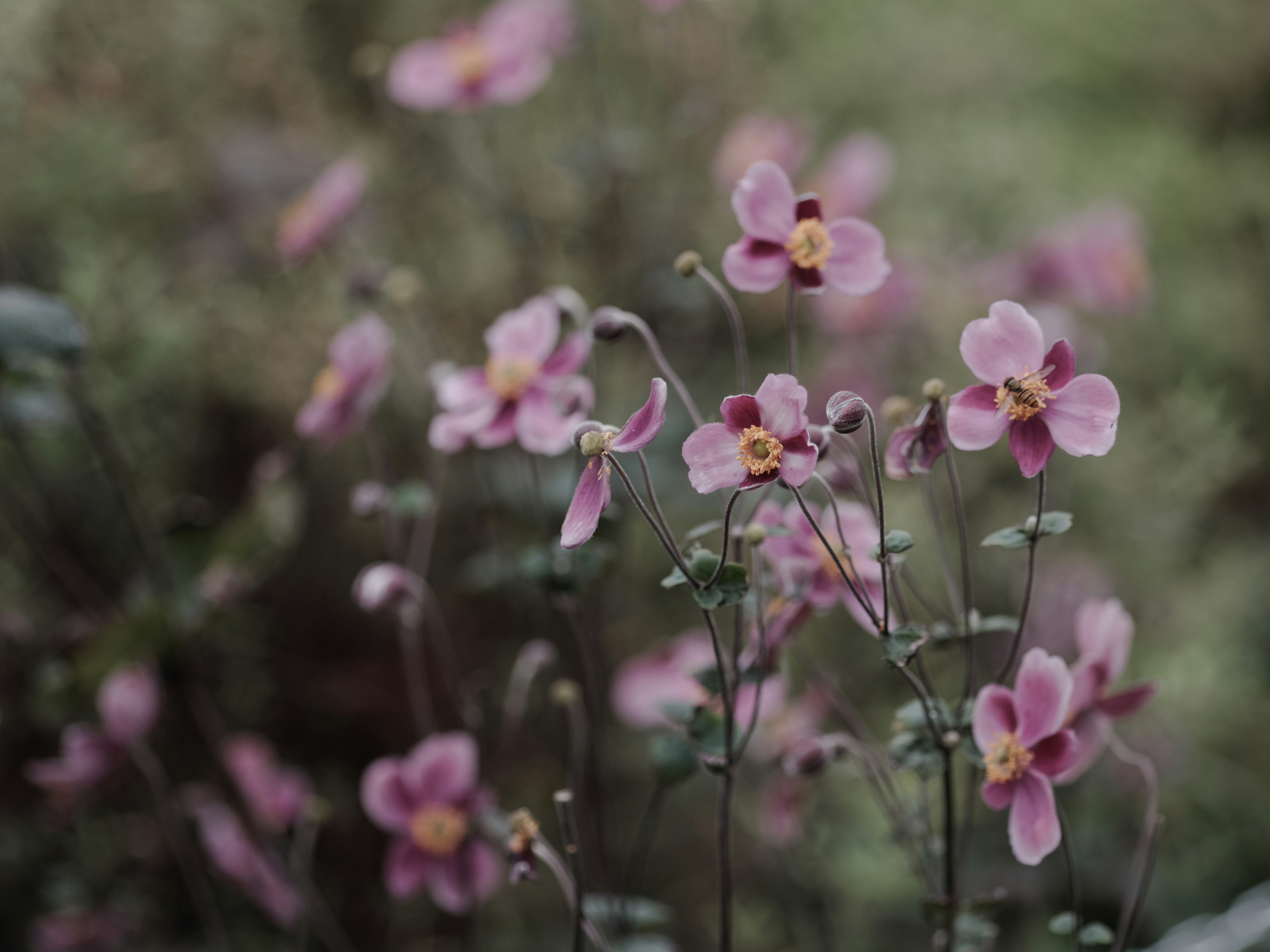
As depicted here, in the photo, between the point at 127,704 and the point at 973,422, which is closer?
the point at 973,422

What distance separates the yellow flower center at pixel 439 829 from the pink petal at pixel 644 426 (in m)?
0.31

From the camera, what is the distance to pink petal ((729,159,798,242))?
0.40 metres

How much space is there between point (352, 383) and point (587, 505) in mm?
270

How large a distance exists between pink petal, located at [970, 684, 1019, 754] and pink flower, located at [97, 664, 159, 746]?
0.54 metres

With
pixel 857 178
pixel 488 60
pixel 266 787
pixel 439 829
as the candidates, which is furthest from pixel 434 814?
pixel 857 178

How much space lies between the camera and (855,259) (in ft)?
1.37

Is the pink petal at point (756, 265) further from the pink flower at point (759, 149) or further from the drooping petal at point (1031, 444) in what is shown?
the pink flower at point (759, 149)

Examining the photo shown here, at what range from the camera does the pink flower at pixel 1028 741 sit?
0.35 metres

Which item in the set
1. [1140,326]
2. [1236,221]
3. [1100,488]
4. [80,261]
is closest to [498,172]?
[80,261]

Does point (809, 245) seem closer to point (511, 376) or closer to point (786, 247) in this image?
point (786, 247)

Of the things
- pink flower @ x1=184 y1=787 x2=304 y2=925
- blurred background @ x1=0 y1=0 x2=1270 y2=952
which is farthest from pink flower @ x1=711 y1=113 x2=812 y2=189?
pink flower @ x1=184 y1=787 x2=304 y2=925

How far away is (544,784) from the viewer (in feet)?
3.03

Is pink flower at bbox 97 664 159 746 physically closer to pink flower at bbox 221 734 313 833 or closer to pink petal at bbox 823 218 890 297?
pink flower at bbox 221 734 313 833

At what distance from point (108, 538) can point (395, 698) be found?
34cm
